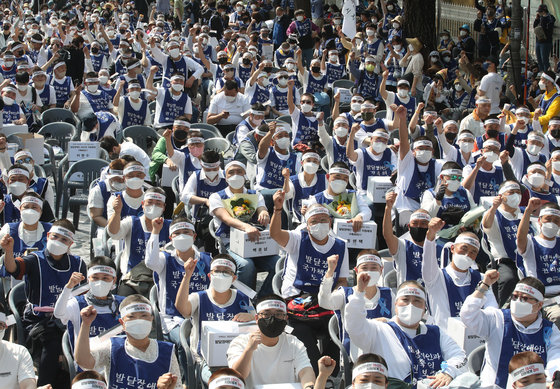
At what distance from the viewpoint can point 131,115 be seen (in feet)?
52.3

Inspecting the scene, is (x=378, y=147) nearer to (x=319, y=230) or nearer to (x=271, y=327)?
(x=319, y=230)

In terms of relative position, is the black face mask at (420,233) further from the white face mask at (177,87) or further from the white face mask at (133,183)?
the white face mask at (177,87)

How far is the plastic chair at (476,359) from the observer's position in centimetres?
795

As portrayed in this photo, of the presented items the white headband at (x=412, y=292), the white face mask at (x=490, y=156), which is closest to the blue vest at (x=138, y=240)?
the white headband at (x=412, y=292)

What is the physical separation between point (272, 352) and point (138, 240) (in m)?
2.94

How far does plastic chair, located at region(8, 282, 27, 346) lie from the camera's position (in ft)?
27.7

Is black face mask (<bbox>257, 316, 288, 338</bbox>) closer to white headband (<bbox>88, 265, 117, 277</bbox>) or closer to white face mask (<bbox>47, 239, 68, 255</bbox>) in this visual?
white headband (<bbox>88, 265, 117, 277</bbox>)

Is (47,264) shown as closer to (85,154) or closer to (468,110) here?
(85,154)

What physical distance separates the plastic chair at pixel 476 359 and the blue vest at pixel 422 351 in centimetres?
35

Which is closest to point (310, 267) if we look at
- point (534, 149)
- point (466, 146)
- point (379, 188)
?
point (379, 188)

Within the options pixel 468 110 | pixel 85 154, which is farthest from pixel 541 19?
pixel 85 154

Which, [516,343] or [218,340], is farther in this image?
[516,343]

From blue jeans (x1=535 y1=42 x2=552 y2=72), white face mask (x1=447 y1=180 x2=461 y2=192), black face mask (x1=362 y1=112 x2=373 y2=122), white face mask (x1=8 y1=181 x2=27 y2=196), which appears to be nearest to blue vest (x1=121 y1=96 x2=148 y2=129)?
black face mask (x1=362 y1=112 x2=373 y2=122)

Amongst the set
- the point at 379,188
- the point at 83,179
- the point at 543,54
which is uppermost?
the point at 379,188
